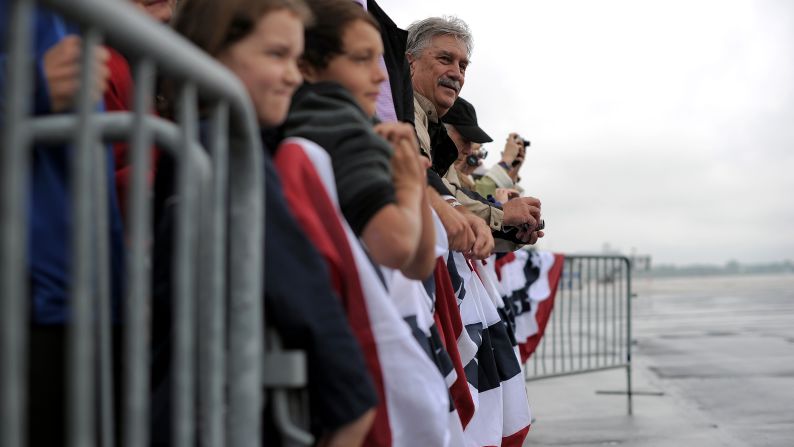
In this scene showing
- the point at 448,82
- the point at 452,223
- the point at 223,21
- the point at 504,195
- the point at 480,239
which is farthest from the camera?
the point at 504,195

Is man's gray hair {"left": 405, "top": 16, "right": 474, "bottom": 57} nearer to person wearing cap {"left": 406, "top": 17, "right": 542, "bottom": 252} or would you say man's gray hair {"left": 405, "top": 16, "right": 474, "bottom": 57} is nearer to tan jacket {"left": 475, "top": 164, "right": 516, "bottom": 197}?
person wearing cap {"left": 406, "top": 17, "right": 542, "bottom": 252}

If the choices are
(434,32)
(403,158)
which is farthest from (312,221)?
(434,32)

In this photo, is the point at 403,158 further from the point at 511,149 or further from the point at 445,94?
the point at 511,149

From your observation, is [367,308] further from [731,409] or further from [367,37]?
[731,409]

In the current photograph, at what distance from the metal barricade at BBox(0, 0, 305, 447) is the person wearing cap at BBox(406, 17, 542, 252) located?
2555 millimetres

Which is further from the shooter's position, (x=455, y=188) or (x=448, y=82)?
(x=455, y=188)

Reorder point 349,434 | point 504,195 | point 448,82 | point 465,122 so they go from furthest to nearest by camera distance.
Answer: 1. point 465,122
2. point 504,195
3. point 448,82
4. point 349,434

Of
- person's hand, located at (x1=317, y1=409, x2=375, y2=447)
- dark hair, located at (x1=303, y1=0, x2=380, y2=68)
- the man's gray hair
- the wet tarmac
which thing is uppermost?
the man's gray hair

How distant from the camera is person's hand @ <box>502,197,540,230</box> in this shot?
14.8 feet

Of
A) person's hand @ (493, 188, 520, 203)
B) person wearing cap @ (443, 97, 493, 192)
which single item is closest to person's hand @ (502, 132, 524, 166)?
person wearing cap @ (443, 97, 493, 192)

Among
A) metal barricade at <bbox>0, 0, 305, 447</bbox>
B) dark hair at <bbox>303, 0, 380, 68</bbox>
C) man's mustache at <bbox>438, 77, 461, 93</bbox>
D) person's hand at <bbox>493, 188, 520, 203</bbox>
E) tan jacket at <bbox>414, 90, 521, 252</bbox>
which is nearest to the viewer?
metal barricade at <bbox>0, 0, 305, 447</bbox>

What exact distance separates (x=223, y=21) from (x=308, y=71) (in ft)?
1.33

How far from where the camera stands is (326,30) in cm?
231

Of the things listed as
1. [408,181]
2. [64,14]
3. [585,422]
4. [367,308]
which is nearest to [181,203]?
[64,14]
